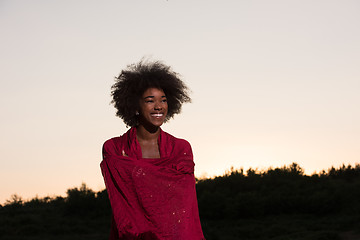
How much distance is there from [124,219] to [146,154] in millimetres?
663

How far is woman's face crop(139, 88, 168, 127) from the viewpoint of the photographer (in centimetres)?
480

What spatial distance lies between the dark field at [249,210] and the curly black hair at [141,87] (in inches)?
418

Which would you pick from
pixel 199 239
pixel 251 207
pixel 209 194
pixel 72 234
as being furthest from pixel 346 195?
pixel 199 239

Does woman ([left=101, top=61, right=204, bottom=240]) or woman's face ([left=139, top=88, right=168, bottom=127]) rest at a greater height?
woman's face ([left=139, top=88, right=168, bottom=127])

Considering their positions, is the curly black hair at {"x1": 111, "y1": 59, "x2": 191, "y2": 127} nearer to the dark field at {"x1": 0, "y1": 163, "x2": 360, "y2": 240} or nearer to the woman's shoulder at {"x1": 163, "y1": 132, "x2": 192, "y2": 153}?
the woman's shoulder at {"x1": 163, "y1": 132, "x2": 192, "y2": 153}

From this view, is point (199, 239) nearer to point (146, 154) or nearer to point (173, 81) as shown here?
point (146, 154)

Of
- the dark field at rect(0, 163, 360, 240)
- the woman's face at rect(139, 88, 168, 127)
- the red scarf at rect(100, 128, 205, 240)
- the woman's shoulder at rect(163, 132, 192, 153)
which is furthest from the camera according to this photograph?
the dark field at rect(0, 163, 360, 240)

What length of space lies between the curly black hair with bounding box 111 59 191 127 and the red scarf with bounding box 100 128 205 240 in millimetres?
388

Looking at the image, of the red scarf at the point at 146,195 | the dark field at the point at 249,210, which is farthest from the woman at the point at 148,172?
the dark field at the point at 249,210

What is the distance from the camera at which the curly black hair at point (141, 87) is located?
16.3ft

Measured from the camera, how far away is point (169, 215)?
15.2 feet

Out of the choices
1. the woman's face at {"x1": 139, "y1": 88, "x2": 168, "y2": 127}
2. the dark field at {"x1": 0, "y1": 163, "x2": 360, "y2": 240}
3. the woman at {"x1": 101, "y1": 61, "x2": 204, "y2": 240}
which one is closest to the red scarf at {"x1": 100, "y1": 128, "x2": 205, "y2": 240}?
the woman at {"x1": 101, "y1": 61, "x2": 204, "y2": 240}

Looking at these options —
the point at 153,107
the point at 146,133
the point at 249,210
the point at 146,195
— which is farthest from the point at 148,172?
the point at 249,210

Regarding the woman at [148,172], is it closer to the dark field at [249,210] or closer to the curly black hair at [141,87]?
the curly black hair at [141,87]
